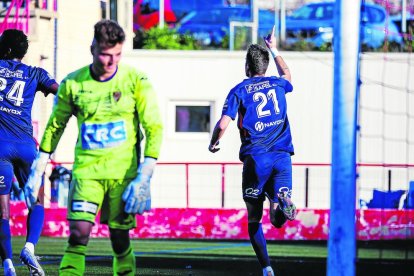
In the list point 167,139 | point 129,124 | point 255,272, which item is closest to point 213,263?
point 255,272

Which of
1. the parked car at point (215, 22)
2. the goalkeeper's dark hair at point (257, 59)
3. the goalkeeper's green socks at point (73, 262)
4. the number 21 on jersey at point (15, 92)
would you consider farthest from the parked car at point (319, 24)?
the goalkeeper's green socks at point (73, 262)

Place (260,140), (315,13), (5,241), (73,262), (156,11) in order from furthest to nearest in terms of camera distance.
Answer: (156,11) → (315,13) → (260,140) → (5,241) → (73,262)

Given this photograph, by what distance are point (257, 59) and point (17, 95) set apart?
1898mm

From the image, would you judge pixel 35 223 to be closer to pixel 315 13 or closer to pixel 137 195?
pixel 137 195

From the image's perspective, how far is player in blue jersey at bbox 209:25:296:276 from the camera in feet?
30.6

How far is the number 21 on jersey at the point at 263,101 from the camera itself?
9.32 meters

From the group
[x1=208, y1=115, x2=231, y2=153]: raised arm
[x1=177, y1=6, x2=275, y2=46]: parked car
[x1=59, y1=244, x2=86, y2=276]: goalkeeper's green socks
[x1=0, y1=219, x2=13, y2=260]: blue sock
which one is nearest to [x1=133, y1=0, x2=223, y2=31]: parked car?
[x1=177, y1=6, x2=275, y2=46]: parked car

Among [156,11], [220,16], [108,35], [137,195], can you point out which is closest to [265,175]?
[137,195]

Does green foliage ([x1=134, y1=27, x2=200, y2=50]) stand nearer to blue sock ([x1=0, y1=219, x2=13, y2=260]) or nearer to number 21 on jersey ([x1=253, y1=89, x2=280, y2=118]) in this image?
number 21 on jersey ([x1=253, y1=89, x2=280, y2=118])

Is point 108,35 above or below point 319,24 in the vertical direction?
below

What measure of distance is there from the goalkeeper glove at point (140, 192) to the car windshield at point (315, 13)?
17312 mm

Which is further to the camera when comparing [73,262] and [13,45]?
[13,45]

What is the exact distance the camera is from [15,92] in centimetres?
918

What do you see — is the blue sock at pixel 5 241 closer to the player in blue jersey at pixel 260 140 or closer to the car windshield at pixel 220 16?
the player in blue jersey at pixel 260 140
